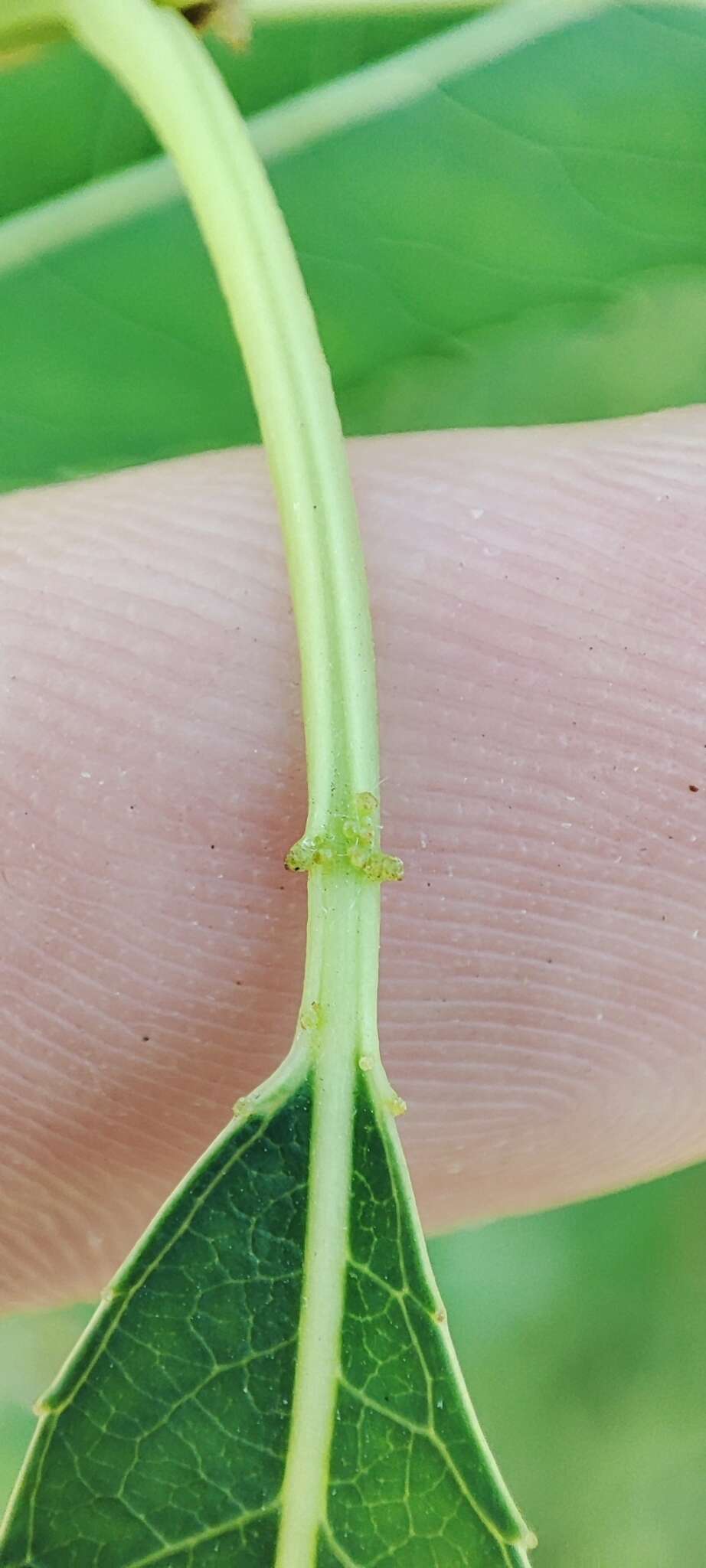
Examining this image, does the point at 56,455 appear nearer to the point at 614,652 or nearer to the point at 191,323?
the point at 191,323

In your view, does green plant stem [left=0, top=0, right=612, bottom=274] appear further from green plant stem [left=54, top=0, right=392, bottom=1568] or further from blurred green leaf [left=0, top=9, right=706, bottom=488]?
green plant stem [left=54, top=0, right=392, bottom=1568]

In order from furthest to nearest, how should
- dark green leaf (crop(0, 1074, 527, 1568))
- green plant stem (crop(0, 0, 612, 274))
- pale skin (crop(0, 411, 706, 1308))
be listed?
1. green plant stem (crop(0, 0, 612, 274))
2. pale skin (crop(0, 411, 706, 1308))
3. dark green leaf (crop(0, 1074, 527, 1568))

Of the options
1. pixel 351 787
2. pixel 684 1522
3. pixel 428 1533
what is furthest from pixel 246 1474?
pixel 684 1522

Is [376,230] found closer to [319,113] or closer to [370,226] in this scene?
[370,226]

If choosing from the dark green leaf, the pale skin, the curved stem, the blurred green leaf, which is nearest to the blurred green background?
the blurred green leaf

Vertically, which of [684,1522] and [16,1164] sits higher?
[16,1164]

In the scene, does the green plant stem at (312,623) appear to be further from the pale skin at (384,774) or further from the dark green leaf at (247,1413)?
the pale skin at (384,774)
